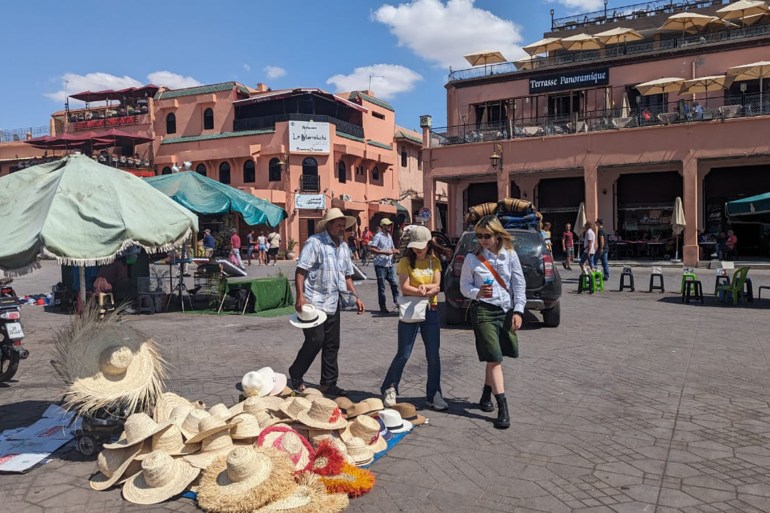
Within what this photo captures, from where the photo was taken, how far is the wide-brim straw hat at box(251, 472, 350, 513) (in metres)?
3.52

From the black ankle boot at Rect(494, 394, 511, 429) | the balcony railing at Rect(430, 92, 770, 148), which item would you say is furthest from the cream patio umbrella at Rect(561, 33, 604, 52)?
the black ankle boot at Rect(494, 394, 511, 429)

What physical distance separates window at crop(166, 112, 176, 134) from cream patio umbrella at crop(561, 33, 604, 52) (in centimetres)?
2425

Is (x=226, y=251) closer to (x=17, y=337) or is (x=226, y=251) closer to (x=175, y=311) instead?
(x=175, y=311)

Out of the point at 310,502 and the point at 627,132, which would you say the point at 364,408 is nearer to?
the point at 310,502

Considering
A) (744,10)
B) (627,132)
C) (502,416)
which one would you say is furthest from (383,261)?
(744,10)

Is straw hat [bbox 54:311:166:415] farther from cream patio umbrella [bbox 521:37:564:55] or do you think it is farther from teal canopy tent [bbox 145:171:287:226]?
cream patio umbrella [bbox 521:37:564:55]

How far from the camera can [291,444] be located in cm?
411

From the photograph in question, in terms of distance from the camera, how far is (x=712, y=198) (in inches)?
1059

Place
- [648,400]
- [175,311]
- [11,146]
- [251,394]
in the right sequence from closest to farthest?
[251,394] < [648,400] < [175,311] < [11,146]

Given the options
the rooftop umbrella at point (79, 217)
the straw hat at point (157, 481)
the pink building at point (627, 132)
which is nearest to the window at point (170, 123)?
the pink building at point (627, 132)

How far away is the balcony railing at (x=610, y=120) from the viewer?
76.8 feet

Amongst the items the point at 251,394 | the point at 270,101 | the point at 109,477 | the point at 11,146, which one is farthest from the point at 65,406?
the point at 11,146

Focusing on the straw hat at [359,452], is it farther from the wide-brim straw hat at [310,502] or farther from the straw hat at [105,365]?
the straw hat at [105,365]

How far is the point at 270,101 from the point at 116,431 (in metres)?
34.6
